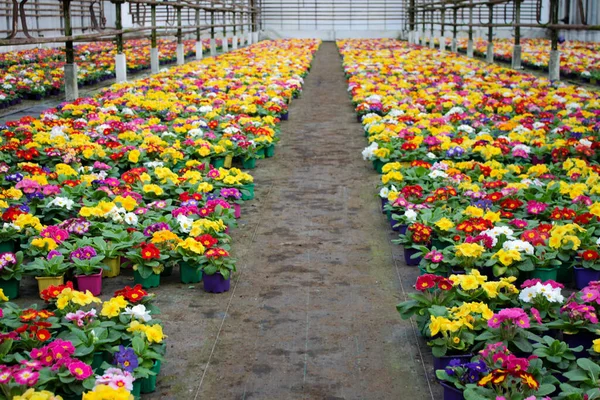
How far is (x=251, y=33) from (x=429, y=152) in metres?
29.9

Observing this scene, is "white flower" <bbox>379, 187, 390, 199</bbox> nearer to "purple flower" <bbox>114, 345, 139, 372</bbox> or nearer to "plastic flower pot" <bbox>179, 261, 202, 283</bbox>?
"plastic flower pot" <bbox>179, 261, 202, 283</bbox>

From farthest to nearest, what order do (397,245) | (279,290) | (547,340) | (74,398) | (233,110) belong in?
(233,110) < (397,245) < (279,290) < (547,340) < (74,398)

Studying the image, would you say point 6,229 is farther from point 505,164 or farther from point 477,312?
point 505,164

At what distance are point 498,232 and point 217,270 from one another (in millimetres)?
1711

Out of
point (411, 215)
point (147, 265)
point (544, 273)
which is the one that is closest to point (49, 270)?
point (147, 265)

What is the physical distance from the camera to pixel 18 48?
86.3ft

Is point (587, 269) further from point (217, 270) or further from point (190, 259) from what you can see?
point (190, 259)

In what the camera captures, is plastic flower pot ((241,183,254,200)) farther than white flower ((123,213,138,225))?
Yes

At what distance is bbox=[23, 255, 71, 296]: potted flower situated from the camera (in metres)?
4.55

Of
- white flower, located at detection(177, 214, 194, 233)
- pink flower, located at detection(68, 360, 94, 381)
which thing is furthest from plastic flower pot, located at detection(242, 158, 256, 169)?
pink flower, located at detection(68, 360, 94, 381)

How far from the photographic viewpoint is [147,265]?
4.74 metres

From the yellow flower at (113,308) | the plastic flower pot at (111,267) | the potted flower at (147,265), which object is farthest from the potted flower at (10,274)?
the yellow flower at (113,308)

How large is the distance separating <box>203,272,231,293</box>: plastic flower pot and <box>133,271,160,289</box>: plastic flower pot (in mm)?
304

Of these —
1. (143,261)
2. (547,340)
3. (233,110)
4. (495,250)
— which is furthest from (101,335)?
(233,110)
